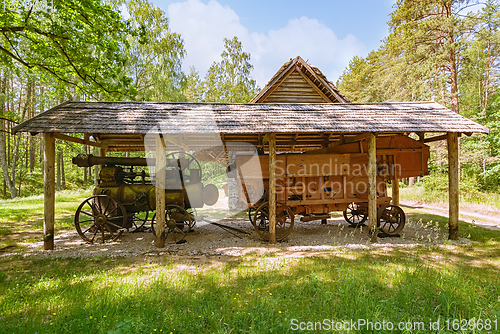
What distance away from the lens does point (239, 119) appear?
22.9 ft

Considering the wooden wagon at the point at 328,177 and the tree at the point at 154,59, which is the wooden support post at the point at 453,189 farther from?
the tree at the point at 154,59

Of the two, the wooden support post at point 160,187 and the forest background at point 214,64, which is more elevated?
the forest background at point 214,64

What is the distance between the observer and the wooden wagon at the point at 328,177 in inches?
299

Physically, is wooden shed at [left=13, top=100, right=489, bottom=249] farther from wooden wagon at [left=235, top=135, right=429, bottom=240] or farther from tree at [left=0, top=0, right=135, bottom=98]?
tree at [left=0, top=0, right=135, bottom=98]

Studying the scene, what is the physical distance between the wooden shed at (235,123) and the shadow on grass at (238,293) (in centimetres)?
208

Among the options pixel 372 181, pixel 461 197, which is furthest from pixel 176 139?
pixel 461 197

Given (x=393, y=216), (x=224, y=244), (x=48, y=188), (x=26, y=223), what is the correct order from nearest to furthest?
(x=48, y=188)
(x=224, y=244)
(x=393, y=216)
(x=26, y=223)

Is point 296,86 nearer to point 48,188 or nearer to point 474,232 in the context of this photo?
point 474,232

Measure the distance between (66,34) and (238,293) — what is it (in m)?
9.88

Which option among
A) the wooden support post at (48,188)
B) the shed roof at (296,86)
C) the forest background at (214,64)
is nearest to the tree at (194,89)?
the forest background at (214,64)

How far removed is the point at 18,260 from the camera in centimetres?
568

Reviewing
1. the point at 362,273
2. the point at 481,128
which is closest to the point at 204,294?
the point at 362,273

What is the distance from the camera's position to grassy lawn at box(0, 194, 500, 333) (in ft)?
10.3

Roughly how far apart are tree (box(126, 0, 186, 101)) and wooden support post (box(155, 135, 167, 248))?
12.1 meters
